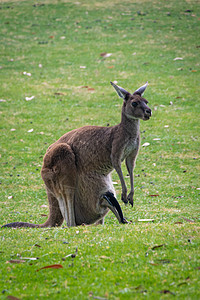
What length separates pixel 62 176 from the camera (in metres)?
5.25

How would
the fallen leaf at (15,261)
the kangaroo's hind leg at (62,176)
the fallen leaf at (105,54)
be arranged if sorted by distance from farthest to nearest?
the fallen leaf at (105,54), the kangaroo's hind leg at (62,176), the fallen leaf at (15,261)

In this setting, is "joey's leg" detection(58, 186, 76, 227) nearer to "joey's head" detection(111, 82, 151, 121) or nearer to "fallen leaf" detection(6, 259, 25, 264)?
"joey's head" detection(111, 82, 151, 121)

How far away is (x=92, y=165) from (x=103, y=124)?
5894mm

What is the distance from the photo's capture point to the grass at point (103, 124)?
367 cm

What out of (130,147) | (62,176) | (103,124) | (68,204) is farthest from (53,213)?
(103,124)

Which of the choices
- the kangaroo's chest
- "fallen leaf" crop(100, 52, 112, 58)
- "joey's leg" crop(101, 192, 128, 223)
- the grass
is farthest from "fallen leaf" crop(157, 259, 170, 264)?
"fallen leaf" crop(100, 52, 112, 58)

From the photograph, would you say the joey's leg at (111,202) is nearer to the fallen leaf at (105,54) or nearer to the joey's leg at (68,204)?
the joey's leg at (68,204)

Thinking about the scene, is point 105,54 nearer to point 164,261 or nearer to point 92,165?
point 92,165

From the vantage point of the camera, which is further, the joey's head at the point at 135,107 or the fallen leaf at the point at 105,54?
the fallen leaf at the point at 105,54

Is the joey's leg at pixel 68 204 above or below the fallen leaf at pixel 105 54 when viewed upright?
above

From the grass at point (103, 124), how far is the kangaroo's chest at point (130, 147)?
0.85 metres

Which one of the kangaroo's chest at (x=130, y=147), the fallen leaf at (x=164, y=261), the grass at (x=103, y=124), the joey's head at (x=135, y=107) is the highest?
the joey's head at (x=135, y=107)

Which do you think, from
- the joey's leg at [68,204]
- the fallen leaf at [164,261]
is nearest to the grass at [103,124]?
the fallen leaf at [164,261]

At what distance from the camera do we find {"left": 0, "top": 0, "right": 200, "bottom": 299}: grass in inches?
144
